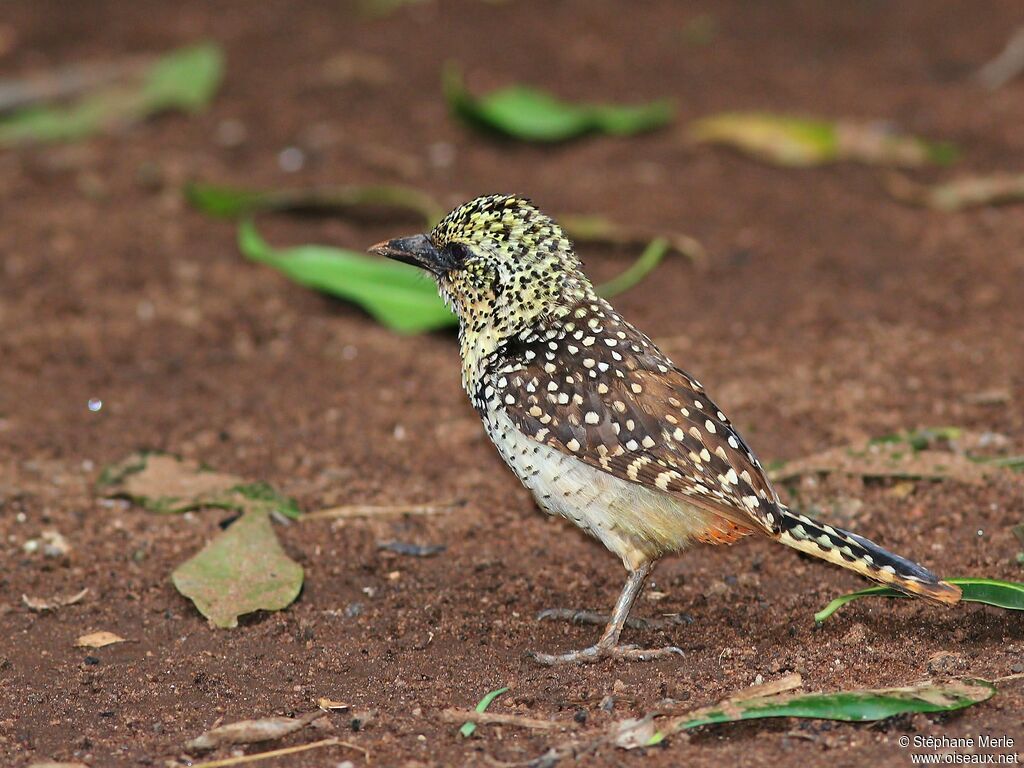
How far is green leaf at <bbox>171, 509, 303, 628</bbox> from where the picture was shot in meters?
5.00

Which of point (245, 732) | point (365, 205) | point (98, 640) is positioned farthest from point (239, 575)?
point (365, 205)

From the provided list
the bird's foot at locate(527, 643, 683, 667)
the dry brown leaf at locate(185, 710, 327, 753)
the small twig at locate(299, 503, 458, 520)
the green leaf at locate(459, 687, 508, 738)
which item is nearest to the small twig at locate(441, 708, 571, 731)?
the green leaf at locate(459, 687, 508, 738)

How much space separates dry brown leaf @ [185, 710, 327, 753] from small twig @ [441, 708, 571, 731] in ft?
1.40

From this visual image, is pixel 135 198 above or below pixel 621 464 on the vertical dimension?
below

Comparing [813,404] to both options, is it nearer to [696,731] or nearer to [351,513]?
[351,513]

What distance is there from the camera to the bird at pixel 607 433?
455 cm

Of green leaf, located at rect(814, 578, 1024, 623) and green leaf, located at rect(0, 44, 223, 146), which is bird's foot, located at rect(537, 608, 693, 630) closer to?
green leaf, located at rect(814, 578, 1024, 623)

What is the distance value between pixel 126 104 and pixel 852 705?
7563 millimetres

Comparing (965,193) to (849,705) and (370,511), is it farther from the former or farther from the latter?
(849,705)

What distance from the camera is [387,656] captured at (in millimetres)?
4699

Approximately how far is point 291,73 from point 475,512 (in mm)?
5820

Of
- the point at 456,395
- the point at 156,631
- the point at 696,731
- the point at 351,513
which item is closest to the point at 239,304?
the point at 456,395

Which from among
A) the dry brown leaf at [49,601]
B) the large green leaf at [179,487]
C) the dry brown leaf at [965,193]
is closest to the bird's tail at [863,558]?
the large green leaf at [179,487]

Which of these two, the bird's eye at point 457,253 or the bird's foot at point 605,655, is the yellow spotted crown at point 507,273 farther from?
the bird's foot at point 605,655
